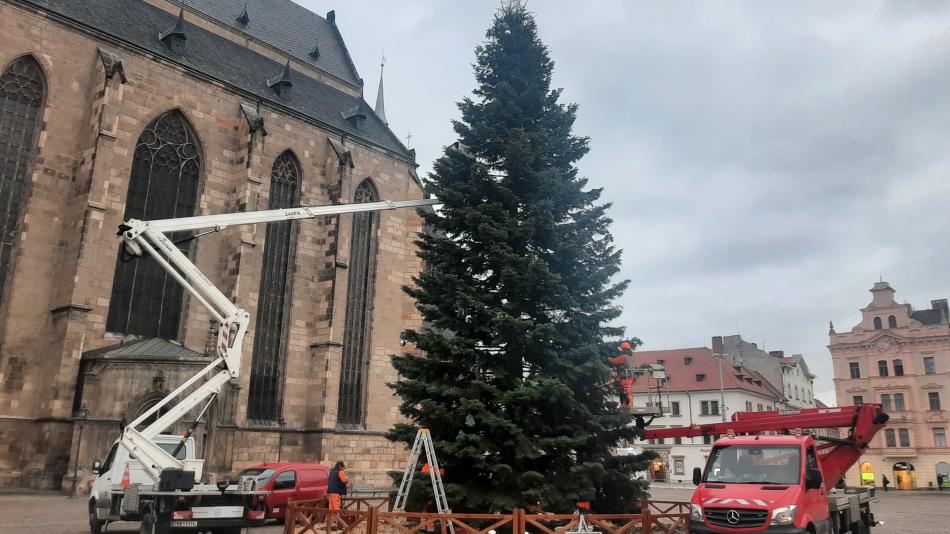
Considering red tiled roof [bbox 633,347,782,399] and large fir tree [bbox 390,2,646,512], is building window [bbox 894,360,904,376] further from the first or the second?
large fir tree [bbox 390,2,646,512]

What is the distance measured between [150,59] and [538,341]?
20842mm

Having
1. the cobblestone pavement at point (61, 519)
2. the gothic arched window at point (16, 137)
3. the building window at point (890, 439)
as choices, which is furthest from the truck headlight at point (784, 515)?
the building window at point (890, 439)

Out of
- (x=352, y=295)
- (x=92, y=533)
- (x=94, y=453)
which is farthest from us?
(x=352, y=295)

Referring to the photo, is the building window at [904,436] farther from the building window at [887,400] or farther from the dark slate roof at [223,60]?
the dark slate roof at [223,60]

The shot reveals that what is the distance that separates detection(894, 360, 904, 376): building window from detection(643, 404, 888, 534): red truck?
43.5m

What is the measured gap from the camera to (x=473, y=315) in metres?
14.0

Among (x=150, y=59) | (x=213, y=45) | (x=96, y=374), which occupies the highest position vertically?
(x=213, y=45)

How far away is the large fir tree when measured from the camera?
41.2ft

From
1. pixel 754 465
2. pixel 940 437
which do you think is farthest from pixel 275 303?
pixel 940 437

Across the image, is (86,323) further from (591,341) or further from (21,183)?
(591,341)

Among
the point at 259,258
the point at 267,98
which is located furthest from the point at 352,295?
the point at 267,98

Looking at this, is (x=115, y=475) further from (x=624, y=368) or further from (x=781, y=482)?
(x=781, y=482)

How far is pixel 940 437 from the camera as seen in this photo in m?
48.2

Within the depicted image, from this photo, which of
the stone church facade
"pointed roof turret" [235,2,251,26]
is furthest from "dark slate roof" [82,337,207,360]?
"pointed roof turret" [235,2,251,26]
